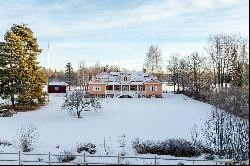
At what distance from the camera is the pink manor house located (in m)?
64.6

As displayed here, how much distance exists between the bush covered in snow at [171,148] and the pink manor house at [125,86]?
37.6 m

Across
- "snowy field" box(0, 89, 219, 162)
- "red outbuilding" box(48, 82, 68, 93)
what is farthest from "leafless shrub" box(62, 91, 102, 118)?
"red outbuilding" box(48, 82, 68, 93)

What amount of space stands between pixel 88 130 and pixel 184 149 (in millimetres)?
10567

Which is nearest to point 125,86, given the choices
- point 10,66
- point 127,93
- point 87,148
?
point 127,93

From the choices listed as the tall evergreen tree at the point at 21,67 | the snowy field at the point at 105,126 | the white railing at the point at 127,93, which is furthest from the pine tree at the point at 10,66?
the white railing at the point at 127,93

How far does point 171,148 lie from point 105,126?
396 inches

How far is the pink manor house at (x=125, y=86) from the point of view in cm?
6462

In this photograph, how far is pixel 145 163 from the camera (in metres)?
23.1

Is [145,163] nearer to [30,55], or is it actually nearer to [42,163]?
[42,163]

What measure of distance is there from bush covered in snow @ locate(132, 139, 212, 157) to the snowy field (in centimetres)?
87

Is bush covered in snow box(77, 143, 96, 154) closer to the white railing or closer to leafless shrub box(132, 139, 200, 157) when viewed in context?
leafless shrub box(132, 139, 200, 157)

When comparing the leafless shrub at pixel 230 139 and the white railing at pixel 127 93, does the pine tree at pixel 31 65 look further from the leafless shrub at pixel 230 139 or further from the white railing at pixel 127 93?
the leafless shrub at pixel 230 139

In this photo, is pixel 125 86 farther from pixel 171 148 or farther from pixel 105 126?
pixel 171 148

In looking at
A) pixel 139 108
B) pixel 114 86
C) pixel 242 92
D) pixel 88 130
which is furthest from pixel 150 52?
pixel 242 92
